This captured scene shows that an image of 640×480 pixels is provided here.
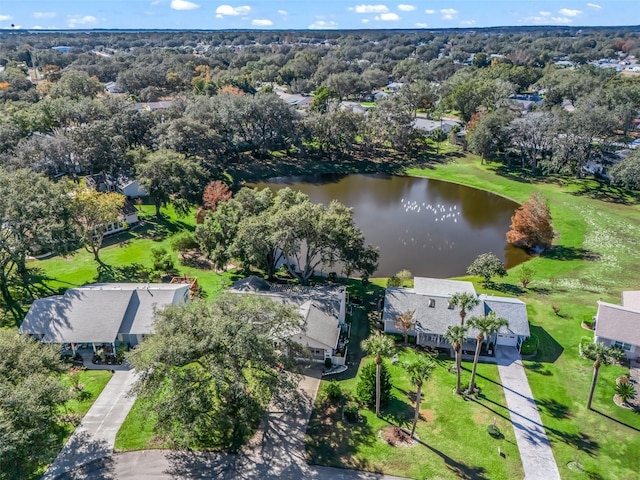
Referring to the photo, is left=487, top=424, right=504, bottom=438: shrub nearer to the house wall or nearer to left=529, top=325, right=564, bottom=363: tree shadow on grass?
left=529, top=325, right=564, bottom=363: tree shadow on grass

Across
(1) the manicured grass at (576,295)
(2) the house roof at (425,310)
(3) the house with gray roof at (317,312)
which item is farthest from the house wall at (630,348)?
(3) the house with gray roof at (317,312)

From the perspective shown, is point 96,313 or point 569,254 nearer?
point 96,313

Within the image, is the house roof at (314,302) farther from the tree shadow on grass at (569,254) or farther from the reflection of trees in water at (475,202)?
the reflection of trees in water at (475,202)

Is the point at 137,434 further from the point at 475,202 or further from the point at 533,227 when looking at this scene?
the point at 475,202

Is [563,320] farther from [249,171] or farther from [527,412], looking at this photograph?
[249,171]

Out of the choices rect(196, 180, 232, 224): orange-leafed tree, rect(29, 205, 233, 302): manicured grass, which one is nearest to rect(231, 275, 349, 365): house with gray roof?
rect(29, 205, 233, 302): manicured grass

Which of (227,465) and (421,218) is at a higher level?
(421,218)

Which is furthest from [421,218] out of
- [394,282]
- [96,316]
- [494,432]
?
[96,316]
